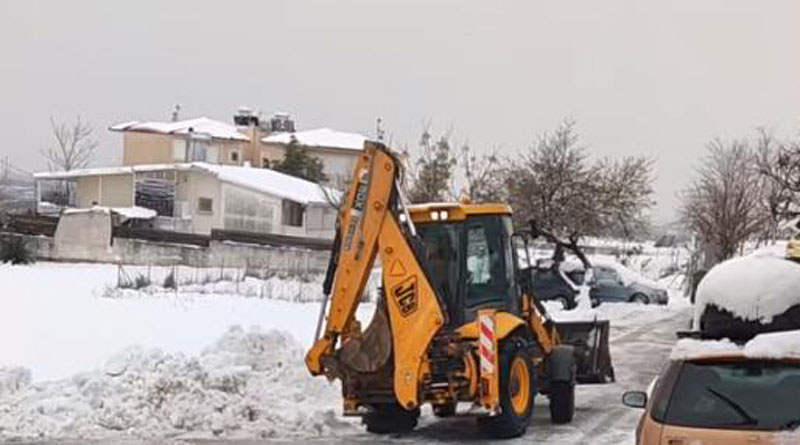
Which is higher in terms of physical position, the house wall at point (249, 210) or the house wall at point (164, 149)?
the house wall at point (164, 149)

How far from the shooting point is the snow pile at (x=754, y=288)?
35.8ft

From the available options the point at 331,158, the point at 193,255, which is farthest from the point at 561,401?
the point at 331,158

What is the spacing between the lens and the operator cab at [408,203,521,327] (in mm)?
13344

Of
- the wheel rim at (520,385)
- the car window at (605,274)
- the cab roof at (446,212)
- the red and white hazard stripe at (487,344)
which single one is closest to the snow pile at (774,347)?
the red and white hazard stripe at (487,344)

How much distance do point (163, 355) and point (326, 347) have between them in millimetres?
2838

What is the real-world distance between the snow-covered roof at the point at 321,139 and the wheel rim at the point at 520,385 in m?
72.0

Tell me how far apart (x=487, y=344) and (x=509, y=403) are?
0.72 meters

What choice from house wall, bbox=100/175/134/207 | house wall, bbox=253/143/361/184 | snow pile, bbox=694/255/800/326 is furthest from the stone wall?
house wall, bbox=253/143/361/184

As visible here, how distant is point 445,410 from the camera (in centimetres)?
1391

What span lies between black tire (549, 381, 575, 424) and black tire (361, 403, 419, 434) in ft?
5.85

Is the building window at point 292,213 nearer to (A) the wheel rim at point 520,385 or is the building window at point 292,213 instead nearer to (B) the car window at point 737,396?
(A) the wheel rim at point 520,385

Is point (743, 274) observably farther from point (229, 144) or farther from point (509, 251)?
point (229, 144)

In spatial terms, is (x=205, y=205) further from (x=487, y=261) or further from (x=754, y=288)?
(x=754, y=288)

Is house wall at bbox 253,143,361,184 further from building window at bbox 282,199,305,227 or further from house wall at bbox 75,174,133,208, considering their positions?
house wall at bbox 75,174,133,208
